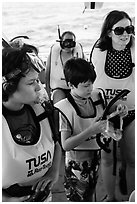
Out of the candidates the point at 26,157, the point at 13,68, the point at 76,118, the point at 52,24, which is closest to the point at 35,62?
the point at 76,118

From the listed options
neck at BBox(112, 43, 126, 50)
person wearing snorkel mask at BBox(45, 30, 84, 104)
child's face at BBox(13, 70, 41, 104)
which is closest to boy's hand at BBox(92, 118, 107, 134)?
child's face at BBox(13, 70, 41, 104)

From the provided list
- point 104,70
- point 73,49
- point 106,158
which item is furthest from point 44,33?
point 106,158

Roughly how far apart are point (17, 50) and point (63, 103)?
453 millimetres

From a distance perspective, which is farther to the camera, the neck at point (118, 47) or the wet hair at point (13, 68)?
the neck at point (118, 47)

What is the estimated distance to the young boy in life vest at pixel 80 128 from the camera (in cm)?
164

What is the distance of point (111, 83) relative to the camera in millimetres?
2006

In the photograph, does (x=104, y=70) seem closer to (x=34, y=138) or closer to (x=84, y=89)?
(x=84, y=89)

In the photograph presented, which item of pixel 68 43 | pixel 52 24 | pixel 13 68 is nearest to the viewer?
pixel 13 68

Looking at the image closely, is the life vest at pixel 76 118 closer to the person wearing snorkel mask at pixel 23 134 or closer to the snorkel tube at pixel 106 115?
the snorkel tube at pixel 106 115

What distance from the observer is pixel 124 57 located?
79.3 inches

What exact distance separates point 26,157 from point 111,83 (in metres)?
0.85

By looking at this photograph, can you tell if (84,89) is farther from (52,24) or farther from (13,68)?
(52,24)

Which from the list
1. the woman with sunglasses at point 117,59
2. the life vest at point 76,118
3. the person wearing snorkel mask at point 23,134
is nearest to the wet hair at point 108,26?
the woman with sunglasses at point 117,59

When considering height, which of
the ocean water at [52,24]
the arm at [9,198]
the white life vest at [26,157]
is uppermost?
the ocean water at [52,24]
